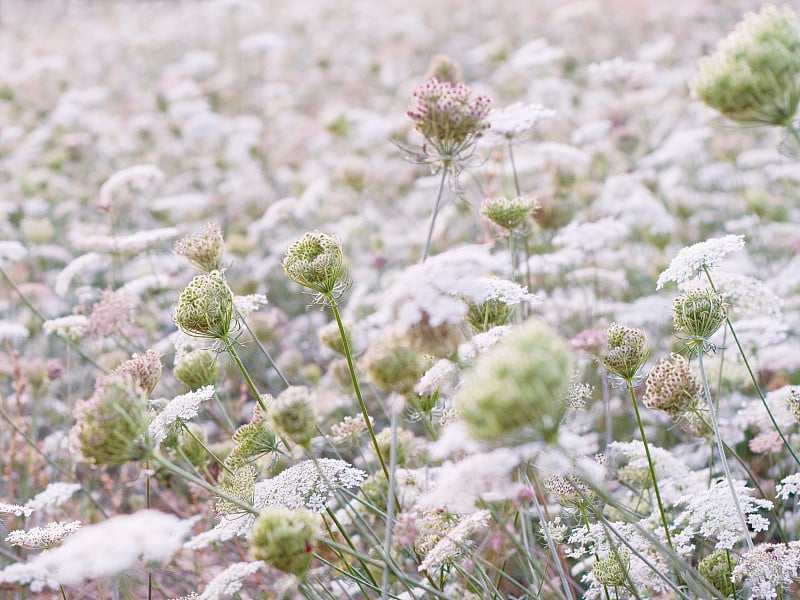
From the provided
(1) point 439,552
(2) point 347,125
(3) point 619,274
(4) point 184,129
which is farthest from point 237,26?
(1) point 439,552

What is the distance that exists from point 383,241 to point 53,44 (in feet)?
40.3

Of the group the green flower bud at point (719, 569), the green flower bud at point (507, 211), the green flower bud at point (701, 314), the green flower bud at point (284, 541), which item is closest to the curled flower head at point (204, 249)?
the green flower bud at point (507, 211)

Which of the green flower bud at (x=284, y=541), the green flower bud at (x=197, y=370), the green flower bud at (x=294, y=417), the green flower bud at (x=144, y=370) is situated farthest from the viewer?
the green flower bud at (x=197, y=370)

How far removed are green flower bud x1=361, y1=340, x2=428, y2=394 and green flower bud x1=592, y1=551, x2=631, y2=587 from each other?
102cm

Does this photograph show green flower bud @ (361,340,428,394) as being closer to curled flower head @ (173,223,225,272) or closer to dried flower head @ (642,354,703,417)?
dried flower head @ (642,354,703,417)

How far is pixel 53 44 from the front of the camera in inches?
614

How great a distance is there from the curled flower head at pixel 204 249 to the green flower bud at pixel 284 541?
1.44 metres

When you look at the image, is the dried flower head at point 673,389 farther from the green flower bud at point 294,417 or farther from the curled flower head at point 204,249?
the curled flower head at point 204,249

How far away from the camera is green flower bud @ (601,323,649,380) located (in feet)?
8.91

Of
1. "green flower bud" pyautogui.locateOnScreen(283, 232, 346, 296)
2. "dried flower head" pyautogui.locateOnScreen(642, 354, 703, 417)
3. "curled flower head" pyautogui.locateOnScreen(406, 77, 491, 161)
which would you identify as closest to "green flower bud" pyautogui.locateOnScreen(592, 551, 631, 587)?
"dried flower head" pyautogui.locateOnScreen(642, 354, 703, 417)

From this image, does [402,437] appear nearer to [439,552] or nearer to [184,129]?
[439,552]

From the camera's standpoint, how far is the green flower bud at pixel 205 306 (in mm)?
2762

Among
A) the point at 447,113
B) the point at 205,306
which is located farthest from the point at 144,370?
the point at 447,113

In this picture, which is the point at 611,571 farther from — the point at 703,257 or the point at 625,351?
the point at 703,257
